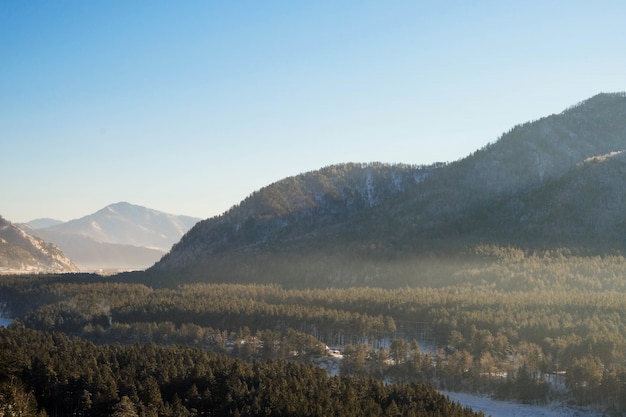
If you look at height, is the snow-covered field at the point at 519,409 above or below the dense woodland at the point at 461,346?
below

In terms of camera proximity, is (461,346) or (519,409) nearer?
(519,409)

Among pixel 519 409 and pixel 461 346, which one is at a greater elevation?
pixel 461 346

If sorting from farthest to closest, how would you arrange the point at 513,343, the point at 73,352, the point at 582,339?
the point at 513,343
the point at 582,339
the point at 73,352

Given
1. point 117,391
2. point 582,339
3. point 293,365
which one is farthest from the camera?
point 582,339

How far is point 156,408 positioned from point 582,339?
324 feet

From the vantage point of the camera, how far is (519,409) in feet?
454

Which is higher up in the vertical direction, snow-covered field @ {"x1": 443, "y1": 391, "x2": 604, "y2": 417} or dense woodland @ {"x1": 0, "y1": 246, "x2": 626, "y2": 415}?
dense woodland @ {"x1": 0, "y1": 246, "x2": 626, "y2": 415}

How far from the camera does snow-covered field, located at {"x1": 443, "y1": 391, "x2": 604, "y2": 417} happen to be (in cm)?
13538

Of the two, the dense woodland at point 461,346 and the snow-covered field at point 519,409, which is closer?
the snow-covered field at point 519,409

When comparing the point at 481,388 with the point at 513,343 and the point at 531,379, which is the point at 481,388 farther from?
the point at 513,343

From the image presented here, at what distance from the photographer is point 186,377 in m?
125

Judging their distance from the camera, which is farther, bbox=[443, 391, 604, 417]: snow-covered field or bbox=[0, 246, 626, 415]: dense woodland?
bbox=[0, 246, 626, 415]: dense woodland

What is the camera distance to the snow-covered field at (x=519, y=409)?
13538cm

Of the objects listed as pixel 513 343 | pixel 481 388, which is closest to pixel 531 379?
pixel 481 388
